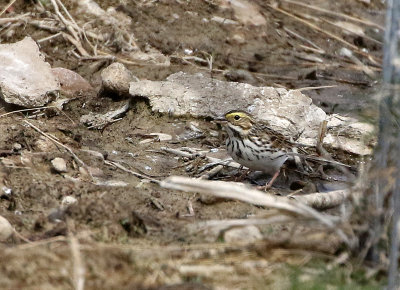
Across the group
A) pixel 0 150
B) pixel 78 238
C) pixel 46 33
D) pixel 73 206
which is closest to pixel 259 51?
pixel 46 33

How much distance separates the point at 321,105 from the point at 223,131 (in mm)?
1373

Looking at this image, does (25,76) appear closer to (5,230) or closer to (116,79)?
(116,79)

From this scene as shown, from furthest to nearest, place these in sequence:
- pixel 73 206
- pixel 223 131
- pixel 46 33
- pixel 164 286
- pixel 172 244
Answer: pixel 46 33
pixel 223 131
pixel 73 206
pixel 172 244
pixel 164 286

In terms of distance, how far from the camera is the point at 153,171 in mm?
7410

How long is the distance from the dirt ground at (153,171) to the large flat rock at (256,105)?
5.7 inches

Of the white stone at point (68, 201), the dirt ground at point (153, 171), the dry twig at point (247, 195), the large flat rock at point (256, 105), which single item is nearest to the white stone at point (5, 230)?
the dirt ground at point (153, 171)

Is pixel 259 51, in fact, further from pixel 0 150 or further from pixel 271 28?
pixel 0 150

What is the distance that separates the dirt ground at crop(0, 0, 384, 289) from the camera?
4449 mm

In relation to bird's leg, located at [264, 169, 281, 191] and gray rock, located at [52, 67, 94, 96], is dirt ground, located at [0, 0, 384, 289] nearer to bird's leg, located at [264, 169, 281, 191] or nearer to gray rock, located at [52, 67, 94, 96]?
gray rock, located at [52, 67, 94, 96]

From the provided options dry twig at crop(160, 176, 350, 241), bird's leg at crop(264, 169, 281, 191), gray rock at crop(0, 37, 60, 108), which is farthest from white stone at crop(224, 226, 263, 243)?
gray rock at crop(0, 37, 60, 108)

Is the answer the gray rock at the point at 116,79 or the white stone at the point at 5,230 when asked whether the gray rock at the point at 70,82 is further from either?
the white stone at the point at 5,230

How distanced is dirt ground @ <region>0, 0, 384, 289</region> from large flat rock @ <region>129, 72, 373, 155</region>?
15 cm

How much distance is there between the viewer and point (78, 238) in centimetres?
487

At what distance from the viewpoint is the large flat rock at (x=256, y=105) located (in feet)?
27.3
